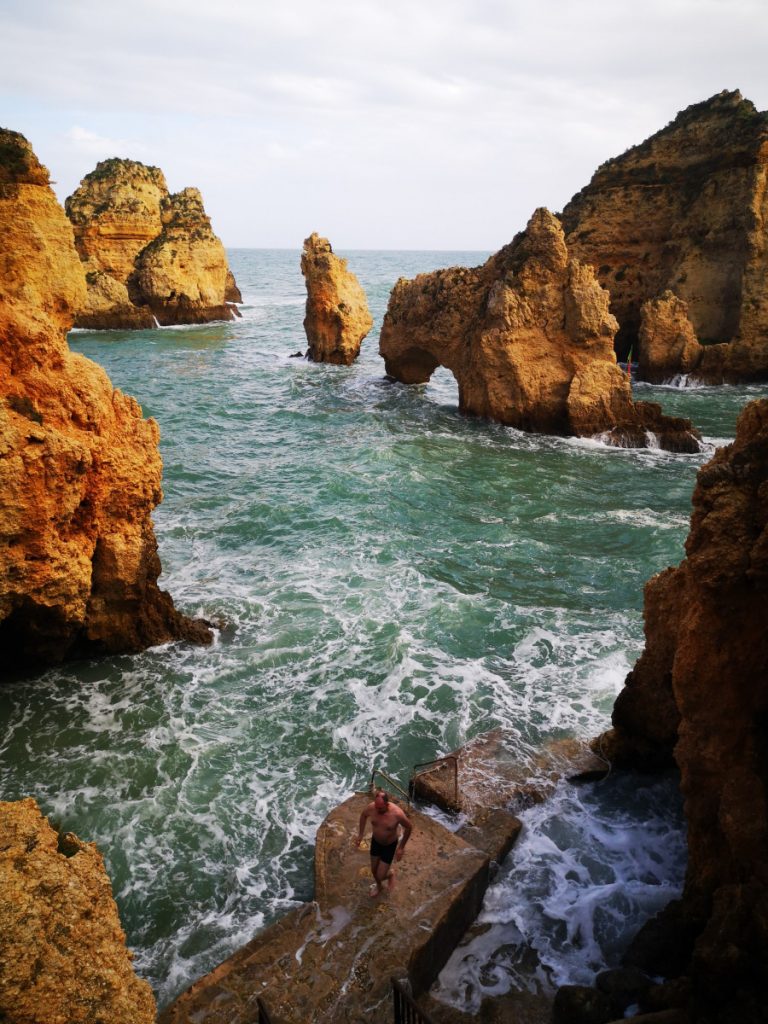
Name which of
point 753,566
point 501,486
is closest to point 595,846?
point 753,566

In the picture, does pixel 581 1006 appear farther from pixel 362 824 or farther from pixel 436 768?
pixel 436 768

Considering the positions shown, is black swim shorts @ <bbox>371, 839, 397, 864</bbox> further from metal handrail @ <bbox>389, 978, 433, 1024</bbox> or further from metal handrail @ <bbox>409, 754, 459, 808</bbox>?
metal handrail @ <bbox>389, 978, 433, 1024</bbox>

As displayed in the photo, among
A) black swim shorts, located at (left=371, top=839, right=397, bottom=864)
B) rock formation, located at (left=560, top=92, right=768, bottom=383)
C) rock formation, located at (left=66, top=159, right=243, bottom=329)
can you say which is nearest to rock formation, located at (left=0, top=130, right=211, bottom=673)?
black swim shorts, located at (left=371, top=839, right=397, bottom=864)

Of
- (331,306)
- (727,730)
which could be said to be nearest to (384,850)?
(727,730)

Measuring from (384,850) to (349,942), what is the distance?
83cm

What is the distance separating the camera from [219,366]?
125 ft

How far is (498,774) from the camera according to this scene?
8.80m

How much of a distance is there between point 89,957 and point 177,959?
11.0ft

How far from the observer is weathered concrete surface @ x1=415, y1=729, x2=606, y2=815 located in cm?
832

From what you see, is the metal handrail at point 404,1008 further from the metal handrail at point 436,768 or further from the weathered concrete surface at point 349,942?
the metal handrail at point 436,768

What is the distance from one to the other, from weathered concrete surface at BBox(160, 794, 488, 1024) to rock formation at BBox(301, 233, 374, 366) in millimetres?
32465

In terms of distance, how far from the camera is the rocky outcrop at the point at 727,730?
5.39 metres

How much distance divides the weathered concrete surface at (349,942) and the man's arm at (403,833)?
0.13 metres

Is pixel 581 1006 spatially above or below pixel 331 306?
below
